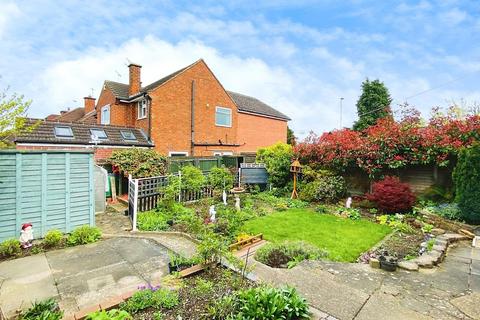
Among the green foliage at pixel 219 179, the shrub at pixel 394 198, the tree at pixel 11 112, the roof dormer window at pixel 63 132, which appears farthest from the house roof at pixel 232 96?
the shrub at pixel 394 198

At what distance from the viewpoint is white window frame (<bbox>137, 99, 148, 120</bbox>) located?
1703 centimetres

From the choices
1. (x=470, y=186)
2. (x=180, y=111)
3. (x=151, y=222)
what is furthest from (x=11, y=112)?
(x=470, y=186)

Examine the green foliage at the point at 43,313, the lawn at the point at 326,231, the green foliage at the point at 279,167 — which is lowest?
the lawn at the point at 326,231

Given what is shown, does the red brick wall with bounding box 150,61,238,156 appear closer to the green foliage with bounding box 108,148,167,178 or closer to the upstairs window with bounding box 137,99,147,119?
the upstairs window with bounding box 137,99,147,119

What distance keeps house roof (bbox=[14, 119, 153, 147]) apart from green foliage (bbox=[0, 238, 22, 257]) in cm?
832

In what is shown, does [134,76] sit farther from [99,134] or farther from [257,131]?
[257,131]

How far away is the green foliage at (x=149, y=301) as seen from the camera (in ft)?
11.0

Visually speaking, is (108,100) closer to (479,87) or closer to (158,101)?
(158,101)

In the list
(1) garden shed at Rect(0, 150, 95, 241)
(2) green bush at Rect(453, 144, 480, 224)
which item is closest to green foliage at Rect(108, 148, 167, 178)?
(1) garden shed at Rect(0, 150, 95, 241)

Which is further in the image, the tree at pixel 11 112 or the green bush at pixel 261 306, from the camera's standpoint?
the tree at pixel 11 112

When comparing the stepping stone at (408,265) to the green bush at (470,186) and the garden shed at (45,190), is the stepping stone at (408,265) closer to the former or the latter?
the green bush at (470,186)

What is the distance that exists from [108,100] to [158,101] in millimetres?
6160

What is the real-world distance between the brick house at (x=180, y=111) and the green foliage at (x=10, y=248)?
37.6 ft

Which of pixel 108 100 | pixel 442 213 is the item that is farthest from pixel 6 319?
pixel 108 100
